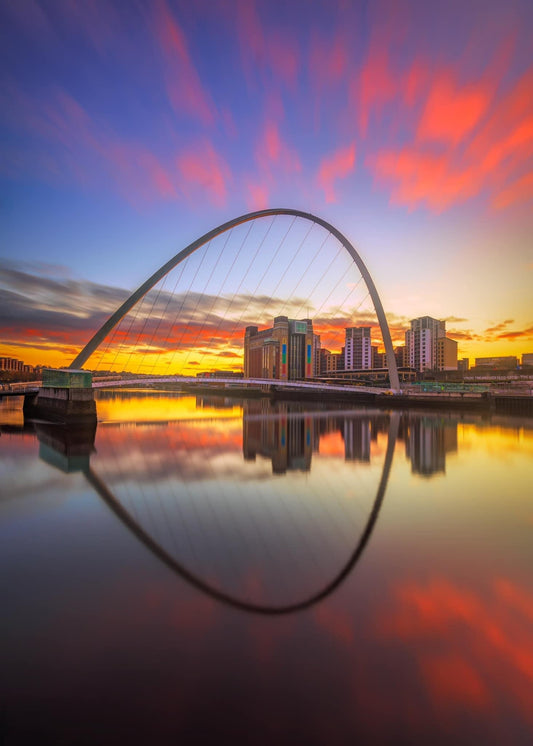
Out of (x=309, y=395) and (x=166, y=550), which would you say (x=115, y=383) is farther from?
(x=309, y=395)

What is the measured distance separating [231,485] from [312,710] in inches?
323

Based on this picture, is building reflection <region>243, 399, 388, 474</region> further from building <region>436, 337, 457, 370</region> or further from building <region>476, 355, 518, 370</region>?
building <region>476, 355, 518, 370</region>

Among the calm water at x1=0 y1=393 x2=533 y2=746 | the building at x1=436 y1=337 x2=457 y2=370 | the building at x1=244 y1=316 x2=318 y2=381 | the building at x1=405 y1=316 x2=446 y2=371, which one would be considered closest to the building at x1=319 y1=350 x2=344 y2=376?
the building at x1=244 y1=316 x2=318 y2=381

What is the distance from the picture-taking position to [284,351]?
11319 cm

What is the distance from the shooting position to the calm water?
2982 millimetres

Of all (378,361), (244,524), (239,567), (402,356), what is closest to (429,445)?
(244,524)

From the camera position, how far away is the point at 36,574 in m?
5.44

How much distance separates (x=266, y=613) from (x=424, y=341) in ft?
367

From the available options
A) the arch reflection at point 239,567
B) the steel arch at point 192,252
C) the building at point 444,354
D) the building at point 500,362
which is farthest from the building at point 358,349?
the arch reflection at point 239,567

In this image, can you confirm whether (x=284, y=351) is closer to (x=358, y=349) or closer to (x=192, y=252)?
(x=358, y=349)

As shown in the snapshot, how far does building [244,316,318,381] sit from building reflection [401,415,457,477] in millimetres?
84656

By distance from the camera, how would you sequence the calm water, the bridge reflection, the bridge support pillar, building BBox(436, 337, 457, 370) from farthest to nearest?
building BBox(436, 337, 457, 370) < the bridge support pillar < the bridge reflection < the calm water

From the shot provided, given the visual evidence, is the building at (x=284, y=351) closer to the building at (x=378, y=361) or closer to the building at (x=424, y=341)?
the building at (x=378, y=361)

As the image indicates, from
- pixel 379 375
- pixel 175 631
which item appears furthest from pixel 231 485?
pixel 379 375
